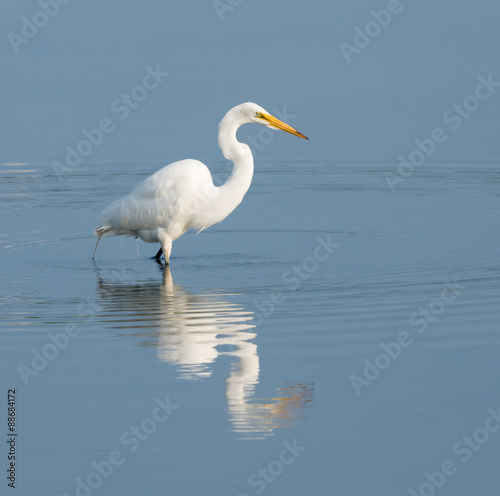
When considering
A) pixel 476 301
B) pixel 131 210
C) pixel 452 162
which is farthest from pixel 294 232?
pixel 452 162

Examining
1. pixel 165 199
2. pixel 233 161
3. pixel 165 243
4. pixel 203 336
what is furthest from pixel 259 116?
pixel 203 336

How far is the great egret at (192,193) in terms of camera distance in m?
11.9

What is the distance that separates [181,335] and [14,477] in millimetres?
2826

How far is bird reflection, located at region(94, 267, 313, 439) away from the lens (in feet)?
24.2

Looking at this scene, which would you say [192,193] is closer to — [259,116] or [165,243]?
[165,243]

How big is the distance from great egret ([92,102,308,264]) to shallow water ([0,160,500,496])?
0.46m

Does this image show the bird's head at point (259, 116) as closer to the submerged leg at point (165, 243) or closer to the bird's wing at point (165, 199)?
the bird's wing at point (165, 199)

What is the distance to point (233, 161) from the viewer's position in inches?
471

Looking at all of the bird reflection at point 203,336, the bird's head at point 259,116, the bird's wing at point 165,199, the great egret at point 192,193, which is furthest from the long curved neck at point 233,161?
the bird reflection at point 203,336

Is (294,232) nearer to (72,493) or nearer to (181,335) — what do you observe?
(181,335)

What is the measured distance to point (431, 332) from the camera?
9.16 meters

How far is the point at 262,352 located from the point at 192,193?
369 cm

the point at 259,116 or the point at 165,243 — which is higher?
the point at 259,116

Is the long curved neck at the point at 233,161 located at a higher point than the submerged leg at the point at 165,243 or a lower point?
higher
